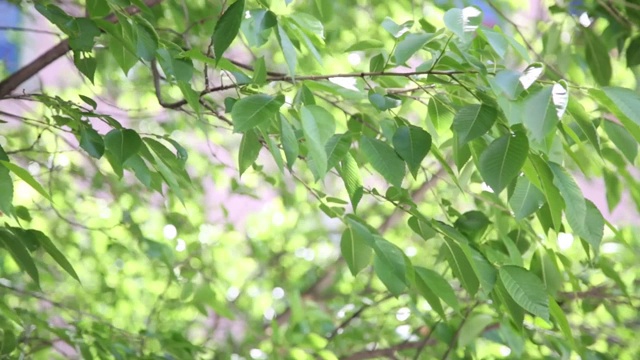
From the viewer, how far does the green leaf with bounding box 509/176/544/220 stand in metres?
0.64

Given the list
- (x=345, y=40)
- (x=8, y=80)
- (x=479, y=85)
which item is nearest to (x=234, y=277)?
(x=345, y=40)

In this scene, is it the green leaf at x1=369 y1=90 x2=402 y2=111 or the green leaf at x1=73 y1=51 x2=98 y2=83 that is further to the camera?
the green leaf at x1=73 y1=51 x2=98 y2=83

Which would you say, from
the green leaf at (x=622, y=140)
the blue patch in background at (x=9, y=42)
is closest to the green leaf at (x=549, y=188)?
the green leaf at (x=622, y=140)

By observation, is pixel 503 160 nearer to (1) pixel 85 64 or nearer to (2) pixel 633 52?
(1) pixel 85 64

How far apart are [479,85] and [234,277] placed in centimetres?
151

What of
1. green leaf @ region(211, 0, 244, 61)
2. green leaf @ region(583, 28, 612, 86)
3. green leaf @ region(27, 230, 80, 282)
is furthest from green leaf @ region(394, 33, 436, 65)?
green leaf @ region(583, 28, 612, 86)

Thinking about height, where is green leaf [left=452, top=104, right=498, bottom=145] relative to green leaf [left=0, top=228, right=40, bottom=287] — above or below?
below

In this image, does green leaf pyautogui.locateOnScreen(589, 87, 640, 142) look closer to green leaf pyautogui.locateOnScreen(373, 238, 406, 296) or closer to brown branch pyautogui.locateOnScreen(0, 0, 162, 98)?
green leaf pyautogui.locateOnScreen(373, 238, 406, 296)

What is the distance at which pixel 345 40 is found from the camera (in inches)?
72.5

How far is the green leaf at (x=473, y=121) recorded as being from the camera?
0.56 meters

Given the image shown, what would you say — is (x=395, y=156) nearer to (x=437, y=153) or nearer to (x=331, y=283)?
(x=437, y=153)

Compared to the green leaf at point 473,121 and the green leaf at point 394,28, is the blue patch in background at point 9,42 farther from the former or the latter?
the green leaf at point 473,121

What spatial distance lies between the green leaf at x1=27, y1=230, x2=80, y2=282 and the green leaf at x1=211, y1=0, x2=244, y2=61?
243mm

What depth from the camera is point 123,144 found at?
0.68 meters
